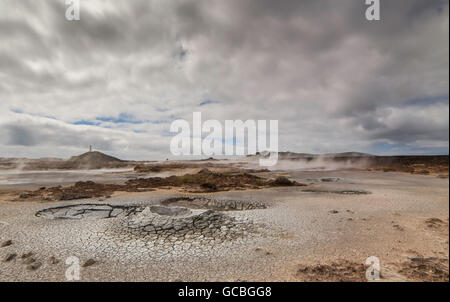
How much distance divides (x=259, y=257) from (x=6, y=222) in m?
9.37

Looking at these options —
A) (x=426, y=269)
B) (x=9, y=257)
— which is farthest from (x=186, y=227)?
(x=426, y=269)

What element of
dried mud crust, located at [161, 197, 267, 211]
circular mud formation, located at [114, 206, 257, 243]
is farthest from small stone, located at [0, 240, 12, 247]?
dried mud crust, located at [161, 197, 267, 211]

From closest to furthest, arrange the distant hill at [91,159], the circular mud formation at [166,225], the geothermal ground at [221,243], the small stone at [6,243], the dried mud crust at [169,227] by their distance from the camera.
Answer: the geothermal ground at [221,243]
the small stone at [6,243]
the dried mud crust at [169,227]
the circular mud formation at [166,225]
the distant hill at [91,159]

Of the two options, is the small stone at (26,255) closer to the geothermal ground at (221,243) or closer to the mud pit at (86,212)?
the geothermal ground at (221,243)

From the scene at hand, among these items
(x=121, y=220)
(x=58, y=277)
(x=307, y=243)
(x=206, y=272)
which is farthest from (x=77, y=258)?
(x=307, y=243)

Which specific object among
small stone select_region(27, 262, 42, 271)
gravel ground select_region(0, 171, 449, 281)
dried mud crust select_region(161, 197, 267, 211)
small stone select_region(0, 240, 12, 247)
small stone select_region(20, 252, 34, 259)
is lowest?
dried mud crust select_region(161, 197, 267, 211)

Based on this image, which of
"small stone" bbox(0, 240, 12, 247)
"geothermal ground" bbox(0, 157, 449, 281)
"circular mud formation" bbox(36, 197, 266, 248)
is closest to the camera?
"geothermal ground" bbox(0, 157, 449, 281)

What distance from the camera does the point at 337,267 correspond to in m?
4.75

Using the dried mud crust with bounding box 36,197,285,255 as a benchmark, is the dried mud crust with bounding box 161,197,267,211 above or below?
below

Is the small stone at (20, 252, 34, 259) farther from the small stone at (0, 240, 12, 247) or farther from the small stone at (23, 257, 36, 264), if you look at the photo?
the small stone at (0, 240, 12, 247)

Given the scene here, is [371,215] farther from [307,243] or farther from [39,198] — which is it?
[39,198]

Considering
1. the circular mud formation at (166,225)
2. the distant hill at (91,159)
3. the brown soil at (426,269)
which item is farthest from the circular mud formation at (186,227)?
the distant hill at (91,159)

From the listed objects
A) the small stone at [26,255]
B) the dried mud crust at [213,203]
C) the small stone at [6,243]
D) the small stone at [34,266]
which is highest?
the small stone at [6,243]

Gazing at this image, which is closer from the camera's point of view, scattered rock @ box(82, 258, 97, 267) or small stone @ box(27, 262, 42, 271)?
small stone @ box(27, 262, 42, 271)
